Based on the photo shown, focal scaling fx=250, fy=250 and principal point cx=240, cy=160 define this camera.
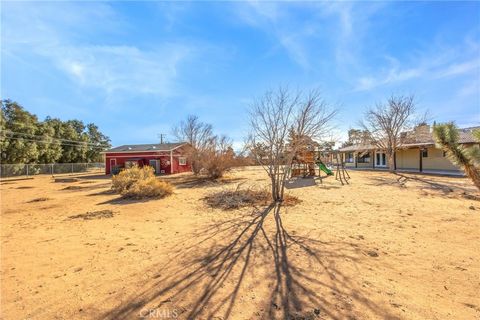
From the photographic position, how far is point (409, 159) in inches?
1032

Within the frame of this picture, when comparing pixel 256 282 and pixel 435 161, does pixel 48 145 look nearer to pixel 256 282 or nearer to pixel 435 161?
pixel 256 282

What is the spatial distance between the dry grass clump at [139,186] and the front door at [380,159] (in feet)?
87.3

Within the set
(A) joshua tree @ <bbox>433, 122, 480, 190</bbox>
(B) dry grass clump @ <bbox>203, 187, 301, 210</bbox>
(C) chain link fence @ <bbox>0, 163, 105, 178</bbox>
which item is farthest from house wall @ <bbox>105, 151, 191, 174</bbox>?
(A) joshua tree @ <bbox>433, 122, 480, 190</bbox>

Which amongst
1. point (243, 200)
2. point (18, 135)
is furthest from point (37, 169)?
point (243, 200)

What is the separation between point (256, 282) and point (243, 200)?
5.93m

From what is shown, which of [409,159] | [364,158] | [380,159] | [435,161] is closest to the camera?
[435,161]

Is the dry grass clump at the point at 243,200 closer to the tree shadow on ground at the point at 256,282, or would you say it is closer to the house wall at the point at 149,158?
the tree shadow on ground at the point at 256,282

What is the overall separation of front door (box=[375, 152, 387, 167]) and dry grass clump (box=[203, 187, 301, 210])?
2451 centimetres

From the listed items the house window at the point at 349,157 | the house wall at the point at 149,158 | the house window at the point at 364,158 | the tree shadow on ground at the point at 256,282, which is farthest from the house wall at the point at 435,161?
the house wall at the point at 149,158

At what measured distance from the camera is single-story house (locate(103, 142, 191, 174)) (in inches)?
1133

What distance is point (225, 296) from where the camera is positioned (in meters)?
3.01

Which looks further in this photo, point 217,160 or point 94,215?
point 217,160

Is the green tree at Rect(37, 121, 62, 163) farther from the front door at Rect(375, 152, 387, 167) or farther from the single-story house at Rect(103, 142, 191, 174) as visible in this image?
the front door at Rect(375, 152, 387, 167)

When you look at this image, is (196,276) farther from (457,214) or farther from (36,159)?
(36,159)
